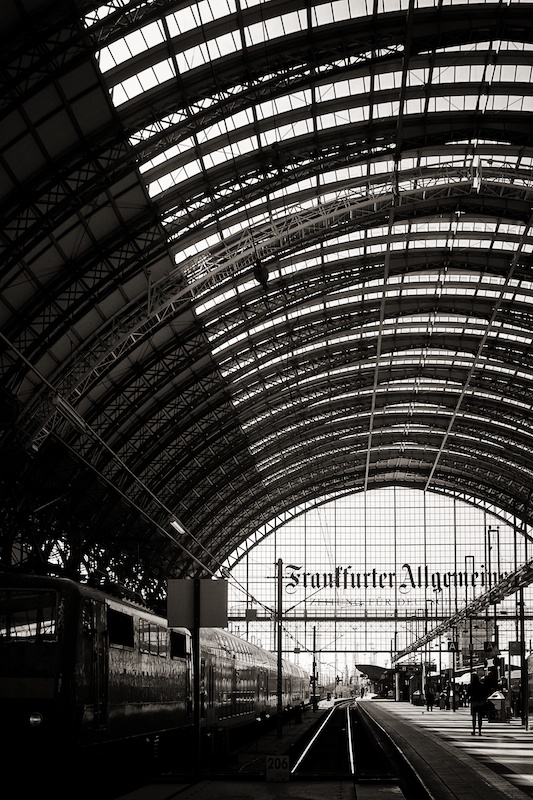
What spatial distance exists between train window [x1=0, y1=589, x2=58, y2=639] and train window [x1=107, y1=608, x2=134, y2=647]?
2523 millimetres

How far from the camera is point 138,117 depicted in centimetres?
3359

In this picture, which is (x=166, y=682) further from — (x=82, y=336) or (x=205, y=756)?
(x=82, y=336)

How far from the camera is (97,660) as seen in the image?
18156mm

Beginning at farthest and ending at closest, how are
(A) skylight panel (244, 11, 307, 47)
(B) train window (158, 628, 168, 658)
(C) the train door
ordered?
(A) skylight panel (244, 11, 307, 47) < (B) train window (158, 628, 168, 658) < (C) the train door

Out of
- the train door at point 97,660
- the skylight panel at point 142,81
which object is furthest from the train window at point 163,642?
the skylight panel at point 142,81

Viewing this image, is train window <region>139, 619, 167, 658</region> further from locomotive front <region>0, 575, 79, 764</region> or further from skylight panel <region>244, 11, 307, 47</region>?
skylight panel <region>244, 11, 307, 47</region>

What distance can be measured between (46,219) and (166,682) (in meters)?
16.3

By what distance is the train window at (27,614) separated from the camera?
1667 centimetres

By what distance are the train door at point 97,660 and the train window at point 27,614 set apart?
0.83 meters

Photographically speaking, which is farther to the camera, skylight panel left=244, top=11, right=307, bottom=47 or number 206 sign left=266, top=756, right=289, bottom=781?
skylight panel left=244, top=11, right=307, bottom=47

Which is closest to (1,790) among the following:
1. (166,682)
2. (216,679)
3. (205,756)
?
(166,682)

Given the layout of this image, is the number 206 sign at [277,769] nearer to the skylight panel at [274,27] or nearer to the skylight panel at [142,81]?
the skylight panel at [142,81]

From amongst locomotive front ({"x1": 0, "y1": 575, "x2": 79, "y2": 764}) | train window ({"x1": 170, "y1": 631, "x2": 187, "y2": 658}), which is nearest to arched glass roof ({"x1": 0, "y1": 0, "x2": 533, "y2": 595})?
train window ({"x1": 170, "y1": 631, "x2": 187, "y2": 658})

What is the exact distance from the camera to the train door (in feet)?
58.2
